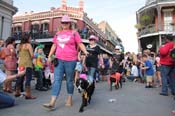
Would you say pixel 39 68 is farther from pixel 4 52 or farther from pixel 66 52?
pixel 66 52

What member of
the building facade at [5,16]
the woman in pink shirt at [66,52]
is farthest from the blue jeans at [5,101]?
the building facade at [5,16]

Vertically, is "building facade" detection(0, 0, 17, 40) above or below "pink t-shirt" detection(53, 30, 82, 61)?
above

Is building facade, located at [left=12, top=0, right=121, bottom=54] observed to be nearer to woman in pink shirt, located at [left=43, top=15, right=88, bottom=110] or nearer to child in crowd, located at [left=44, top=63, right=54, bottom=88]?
child in crowd, located at [left=44, top=63, right=54, bottom=88]

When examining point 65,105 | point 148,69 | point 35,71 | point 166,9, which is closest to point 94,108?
point 65,105

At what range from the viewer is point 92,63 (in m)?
8.49

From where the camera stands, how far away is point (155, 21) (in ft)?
112

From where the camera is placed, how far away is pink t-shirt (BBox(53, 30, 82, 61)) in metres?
6.57

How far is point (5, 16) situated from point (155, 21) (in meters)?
17.5

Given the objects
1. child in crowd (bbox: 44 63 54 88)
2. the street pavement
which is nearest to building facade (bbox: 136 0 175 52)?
child in crowd (bbox: 44 63 54 88)

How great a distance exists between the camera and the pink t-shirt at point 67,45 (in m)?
6.57

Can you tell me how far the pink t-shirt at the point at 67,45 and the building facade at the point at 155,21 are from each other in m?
25.3

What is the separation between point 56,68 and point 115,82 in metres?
4.81

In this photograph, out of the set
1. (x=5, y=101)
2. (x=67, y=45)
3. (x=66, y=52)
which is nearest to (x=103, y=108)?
(x=66, y=52)

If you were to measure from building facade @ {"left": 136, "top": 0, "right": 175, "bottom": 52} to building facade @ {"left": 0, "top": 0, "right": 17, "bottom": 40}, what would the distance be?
1506 cm
